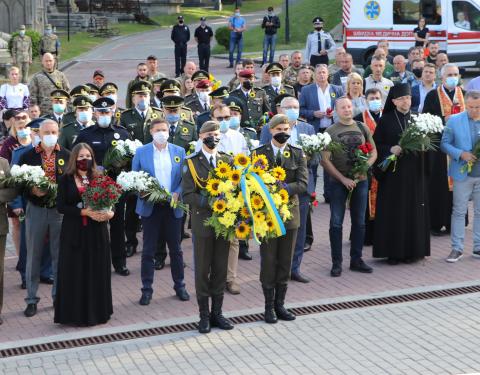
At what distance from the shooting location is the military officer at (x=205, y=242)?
984cm

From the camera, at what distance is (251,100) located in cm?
1503

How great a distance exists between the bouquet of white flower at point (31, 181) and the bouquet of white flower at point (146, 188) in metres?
0.76

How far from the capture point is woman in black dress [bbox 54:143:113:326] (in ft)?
33.2

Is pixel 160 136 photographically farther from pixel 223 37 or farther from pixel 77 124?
pixel 223 37

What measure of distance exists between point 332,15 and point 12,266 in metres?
33.3

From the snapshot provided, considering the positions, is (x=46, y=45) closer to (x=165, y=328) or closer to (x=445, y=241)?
(x=445, y=241)

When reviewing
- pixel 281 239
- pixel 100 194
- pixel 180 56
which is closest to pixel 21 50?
pixel 180 56

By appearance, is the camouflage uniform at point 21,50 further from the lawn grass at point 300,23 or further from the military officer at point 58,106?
the military officer at point 58,106

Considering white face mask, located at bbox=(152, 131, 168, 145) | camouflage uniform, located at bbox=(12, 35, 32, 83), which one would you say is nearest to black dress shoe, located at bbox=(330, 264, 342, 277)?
white face mask, located at bbox=(152, 131, 168, 145)

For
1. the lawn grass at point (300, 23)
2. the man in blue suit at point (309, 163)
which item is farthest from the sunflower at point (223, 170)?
the lawn grass at point (300, 23)

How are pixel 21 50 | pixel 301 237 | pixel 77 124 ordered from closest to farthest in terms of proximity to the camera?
pixel 301 237, pixel 77 124, pixel 21 50

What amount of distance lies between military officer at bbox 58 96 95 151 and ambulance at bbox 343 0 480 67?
18226 millimetres

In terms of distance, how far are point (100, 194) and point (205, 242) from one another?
1164 mm

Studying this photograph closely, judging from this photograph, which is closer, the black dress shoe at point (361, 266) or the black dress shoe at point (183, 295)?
the black dress shoe at point (183, 295)
